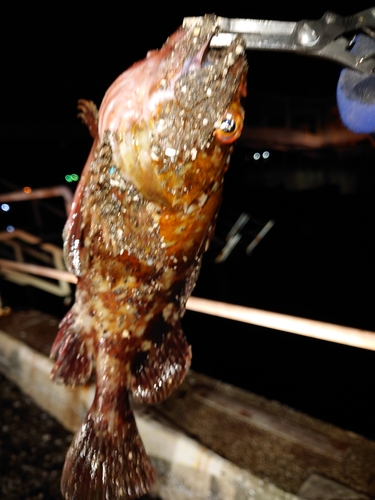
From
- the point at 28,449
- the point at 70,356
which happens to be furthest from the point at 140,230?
the point at 28,449

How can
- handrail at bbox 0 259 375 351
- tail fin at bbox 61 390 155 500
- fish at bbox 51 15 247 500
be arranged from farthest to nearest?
1. tail fin at bbox 61 390 155 500
2. handrail at bbox 0 259 375 351
3. fish at bbox 51 15 247 500

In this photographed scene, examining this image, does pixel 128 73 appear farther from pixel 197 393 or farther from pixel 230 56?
pixel 197 393

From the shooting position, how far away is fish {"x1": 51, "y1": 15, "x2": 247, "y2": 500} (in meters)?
1.33

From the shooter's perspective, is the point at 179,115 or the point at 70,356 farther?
the point at 70,356

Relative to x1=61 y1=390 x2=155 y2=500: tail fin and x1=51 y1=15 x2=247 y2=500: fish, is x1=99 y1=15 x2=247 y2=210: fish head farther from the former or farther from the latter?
x1=61 y1=390 x2=155 y2=500: tail fin

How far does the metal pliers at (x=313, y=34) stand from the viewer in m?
1.20

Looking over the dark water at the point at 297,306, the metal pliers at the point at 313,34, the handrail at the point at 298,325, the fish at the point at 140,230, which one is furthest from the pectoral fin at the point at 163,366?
the dark water at the point at 297,306

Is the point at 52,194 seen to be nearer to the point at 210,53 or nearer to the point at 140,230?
the point at 140,230

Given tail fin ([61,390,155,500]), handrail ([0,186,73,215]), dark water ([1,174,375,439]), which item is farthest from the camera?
dark water ([1,174,375,439])

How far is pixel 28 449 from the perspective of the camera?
125 inches

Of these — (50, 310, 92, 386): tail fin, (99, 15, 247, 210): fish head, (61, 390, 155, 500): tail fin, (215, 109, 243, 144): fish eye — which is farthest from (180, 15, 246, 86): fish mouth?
(61, 390, 155, 500): tail fin

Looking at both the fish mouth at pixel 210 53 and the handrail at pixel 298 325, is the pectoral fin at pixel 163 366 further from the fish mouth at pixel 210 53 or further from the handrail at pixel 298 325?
the fish mouth at pixel 210 53

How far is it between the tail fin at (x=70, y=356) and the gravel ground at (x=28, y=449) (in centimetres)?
134

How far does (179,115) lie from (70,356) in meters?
1.31
